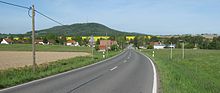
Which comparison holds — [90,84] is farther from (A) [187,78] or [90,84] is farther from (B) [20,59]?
(B) [20,59]

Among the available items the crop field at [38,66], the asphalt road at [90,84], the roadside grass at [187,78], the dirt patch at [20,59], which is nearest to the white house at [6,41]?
the dirt patch at [20,59]

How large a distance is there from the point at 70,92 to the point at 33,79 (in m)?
5.56

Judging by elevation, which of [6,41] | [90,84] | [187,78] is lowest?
[187,78]

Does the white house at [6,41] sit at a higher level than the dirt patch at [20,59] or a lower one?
higher

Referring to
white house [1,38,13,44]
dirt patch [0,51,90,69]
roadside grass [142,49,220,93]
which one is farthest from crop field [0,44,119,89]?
white house [1,38,13,44]

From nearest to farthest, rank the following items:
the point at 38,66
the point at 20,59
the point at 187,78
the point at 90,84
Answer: the point at 90,84, the point at 187,78, the point at 38,66, the point at 20,59

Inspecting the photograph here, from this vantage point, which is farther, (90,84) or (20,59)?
(20,59)

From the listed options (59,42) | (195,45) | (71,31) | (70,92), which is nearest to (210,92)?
(70,92)

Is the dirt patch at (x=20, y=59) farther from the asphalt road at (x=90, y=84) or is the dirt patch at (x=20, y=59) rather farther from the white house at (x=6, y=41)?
the white house at (x=6, y=41)

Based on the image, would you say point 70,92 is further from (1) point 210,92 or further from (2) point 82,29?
(2) point 82,29

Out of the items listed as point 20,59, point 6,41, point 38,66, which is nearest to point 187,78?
point 38,66

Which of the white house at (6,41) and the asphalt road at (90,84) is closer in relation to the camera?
the asphalt road at (90,84)

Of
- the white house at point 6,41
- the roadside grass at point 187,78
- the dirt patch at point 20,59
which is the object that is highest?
the white house at point 6,41

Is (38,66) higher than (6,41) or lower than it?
lower
